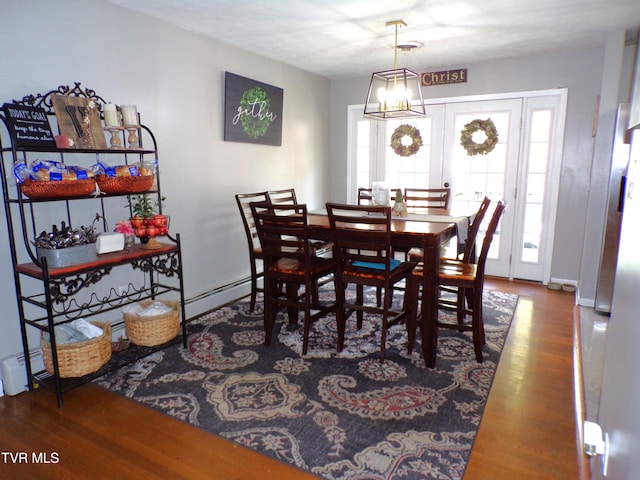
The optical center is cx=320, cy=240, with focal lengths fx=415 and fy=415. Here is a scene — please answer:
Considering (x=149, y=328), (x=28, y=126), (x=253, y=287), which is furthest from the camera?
(x=253, y=287)

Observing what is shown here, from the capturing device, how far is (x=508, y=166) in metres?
4.55

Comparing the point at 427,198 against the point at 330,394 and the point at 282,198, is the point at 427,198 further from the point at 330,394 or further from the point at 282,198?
the point at 330,394

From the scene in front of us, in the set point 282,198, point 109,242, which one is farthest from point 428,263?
point 109,242

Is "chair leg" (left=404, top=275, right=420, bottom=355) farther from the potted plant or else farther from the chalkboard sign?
the chalkboard sign

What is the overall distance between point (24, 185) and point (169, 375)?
134 centimetres

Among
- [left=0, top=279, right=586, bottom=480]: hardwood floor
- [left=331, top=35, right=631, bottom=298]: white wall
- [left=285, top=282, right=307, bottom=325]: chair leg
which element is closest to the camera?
[left=0, top=279, right=586, bottom=480]: hardwood floor

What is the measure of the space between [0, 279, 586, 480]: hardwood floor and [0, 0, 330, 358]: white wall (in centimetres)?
62

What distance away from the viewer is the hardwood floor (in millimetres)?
1802

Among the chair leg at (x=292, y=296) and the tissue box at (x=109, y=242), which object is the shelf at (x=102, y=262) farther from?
→ the chair leg at (x=292, y=296)

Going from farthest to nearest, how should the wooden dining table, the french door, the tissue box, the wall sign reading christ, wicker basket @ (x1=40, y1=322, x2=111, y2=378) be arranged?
1. the french door
2. the wall sign reading christ
3. the wooden dining table
4. the tissue box
5. wicker basket @ (x1=40, y1=322, x2=111, y2=378)

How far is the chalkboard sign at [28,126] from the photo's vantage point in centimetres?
213

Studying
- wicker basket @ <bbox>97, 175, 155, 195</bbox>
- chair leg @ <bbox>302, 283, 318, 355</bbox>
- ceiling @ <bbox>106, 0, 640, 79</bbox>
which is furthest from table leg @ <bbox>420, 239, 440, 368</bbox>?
wicker basket @ <bbox>97, 175, 155, 195</bbox>

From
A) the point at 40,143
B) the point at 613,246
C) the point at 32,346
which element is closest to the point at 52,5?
the point at 40,143

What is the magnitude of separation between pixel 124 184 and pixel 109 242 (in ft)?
1.23
